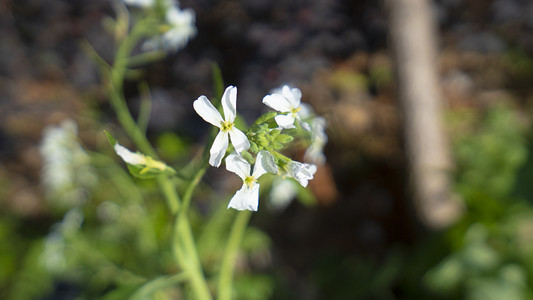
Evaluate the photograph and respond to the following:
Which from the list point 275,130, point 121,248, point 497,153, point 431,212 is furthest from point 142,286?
point 497,153

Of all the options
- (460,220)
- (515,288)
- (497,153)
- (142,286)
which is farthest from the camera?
(497,153)

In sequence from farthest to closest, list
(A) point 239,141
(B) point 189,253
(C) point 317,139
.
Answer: (B) point 189,253 → (C) point 317,139 → (A) point 239,141

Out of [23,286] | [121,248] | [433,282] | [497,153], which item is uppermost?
[497,153]

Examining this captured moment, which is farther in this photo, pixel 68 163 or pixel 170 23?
pixel 68 163

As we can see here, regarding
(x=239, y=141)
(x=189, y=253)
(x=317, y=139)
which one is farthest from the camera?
(x=189, y=253)

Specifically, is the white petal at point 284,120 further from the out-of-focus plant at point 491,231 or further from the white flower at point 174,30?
the out-of-focus plant at point 491,231

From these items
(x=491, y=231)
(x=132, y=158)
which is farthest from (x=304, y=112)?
(x=491, y=231)

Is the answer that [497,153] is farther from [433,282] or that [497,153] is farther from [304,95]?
[304,95]

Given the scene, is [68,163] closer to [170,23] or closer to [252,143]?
[170,23]
